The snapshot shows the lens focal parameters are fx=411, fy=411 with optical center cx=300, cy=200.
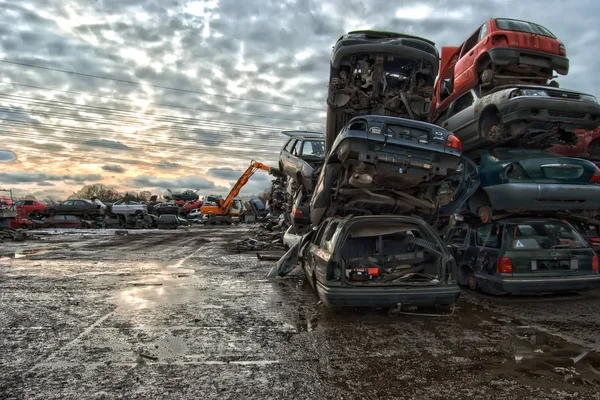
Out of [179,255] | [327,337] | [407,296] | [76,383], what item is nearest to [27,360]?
[76,383]

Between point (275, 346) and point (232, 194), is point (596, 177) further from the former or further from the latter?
point (232, 194)

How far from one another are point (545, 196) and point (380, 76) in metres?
3.51

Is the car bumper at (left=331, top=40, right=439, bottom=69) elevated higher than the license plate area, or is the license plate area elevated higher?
the car bumper at (left=331, top=40, right=439, bottom=69)

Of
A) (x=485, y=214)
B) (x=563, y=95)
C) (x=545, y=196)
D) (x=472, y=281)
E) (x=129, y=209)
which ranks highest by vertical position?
(x=563, y=95)

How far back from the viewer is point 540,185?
6645 millimetres

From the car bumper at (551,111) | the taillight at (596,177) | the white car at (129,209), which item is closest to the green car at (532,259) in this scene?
the taillight at (596,177)

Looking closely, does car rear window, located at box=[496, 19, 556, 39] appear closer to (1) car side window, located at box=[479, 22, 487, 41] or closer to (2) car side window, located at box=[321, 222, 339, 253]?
(1) car side window, located at box=[479, 22, 487, 41]

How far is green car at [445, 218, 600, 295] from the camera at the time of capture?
6082 millimetres

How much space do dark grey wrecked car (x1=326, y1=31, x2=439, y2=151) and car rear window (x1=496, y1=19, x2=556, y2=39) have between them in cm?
265

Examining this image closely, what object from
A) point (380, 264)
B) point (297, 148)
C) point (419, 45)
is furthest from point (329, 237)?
point (297, 148)

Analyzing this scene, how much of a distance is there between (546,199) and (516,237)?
2.93 feet

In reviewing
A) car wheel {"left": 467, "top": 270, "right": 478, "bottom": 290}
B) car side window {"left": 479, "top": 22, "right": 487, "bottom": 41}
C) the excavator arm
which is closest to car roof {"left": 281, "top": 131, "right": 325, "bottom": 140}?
car side window {"left": 479, "top": 22, "right": 487, "bottom": 41}

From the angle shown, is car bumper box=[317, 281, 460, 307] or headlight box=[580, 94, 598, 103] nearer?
car bumper box=[317, 281, 460, 307]

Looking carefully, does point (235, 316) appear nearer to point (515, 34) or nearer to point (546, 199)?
point (546, 199)
